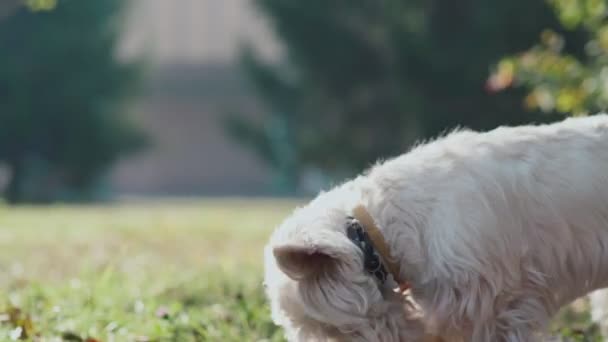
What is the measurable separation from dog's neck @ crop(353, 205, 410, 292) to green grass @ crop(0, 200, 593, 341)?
1389 mm

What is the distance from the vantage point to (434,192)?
4121 mm

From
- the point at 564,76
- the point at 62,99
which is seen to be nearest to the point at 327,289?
the point at 564,76

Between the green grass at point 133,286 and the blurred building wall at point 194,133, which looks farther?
the blurred building wall at point 194,133

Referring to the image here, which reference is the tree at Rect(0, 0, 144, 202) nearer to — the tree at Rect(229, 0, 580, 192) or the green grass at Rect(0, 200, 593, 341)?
the tree at Rect(229, 0, 580, 192)

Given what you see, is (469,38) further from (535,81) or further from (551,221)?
(551,221)

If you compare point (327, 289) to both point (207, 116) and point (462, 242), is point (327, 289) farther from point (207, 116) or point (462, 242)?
point (207, 116)

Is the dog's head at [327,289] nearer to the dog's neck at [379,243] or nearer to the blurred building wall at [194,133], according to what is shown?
the dog's neck at [379,243]

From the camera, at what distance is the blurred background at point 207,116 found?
262 inches

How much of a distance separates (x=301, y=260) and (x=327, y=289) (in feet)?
0.50

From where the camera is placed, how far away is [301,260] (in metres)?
3.80

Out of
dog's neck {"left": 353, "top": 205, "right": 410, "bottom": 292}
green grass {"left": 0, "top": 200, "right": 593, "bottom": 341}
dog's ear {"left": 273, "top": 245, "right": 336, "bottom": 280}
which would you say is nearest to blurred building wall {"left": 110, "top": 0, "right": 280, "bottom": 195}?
green grass {"left": 0, "top": 200, "right": 593, "bottom": 341}

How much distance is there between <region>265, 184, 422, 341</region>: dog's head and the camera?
12.4 ft

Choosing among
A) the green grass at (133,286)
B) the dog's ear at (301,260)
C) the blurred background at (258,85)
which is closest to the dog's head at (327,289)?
the dog's ear at (301,260)

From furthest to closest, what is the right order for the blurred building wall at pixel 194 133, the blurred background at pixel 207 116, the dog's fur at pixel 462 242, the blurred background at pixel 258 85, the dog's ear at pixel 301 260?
1. the blurred building wall at pixel 194 133
2. the blurred background at pixel 258 85
3. the blurred background at pixel 207 116
4. the dog's fur at pixel 462 242
5. the dog's ear at pixel 301 260
